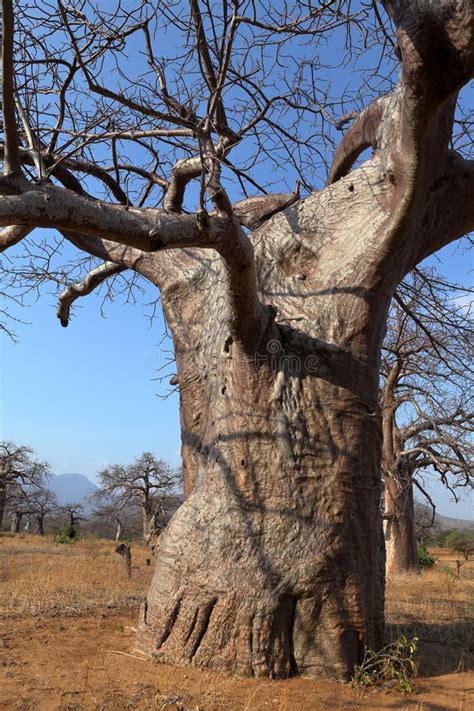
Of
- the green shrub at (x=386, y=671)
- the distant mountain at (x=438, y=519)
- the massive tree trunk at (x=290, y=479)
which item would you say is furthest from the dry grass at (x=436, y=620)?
the distant mountain at (x=438, y=519)

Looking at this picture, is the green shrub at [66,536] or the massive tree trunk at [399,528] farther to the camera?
the green shrub at [66,536]

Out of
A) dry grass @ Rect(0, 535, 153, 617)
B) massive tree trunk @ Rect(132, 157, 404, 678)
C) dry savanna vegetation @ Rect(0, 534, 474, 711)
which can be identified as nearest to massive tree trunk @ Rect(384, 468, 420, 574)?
dry grass @ Rect(0, 535, 153, 617)

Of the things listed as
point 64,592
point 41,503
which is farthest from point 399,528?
point 41,503

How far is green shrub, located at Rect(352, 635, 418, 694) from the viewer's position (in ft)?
9.26

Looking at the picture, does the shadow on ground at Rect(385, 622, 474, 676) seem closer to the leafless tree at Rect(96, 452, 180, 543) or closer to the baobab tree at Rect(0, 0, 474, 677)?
the baobab tree at Rect(0, 0, 474, 677)

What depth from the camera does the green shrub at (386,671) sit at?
2.82 meters

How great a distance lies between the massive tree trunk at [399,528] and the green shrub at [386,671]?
27.3 feet

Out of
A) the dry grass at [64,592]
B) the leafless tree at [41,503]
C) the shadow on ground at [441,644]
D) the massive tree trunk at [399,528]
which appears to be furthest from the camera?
the leafless tree at [41,503]

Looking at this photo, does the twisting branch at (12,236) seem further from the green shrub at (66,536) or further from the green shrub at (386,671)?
the green shrub at (66,536)

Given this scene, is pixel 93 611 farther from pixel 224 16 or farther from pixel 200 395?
pixel 224 16

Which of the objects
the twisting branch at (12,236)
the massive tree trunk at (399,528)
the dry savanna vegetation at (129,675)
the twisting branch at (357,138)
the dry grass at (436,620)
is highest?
the twisting branch at (357,138)

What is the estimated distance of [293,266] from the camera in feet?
12.3

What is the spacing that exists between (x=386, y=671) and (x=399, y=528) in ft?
30.2

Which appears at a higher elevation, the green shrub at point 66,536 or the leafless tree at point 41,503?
the leafless tree at point 41,503
